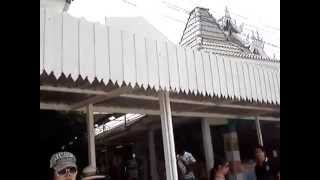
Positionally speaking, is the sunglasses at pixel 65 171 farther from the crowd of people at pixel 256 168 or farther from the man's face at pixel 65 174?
the crowd of people at pixel 256 168

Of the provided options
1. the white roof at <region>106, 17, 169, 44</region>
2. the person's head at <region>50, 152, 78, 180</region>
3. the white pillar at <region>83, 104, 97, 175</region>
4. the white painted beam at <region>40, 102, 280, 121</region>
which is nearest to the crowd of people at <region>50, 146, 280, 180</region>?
the person's head at <region>50, 152, 78, 180</region>

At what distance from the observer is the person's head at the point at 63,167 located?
11.3 ft

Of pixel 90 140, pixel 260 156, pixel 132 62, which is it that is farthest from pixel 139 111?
pixel 132 62

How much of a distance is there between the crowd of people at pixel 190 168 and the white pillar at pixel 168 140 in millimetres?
981

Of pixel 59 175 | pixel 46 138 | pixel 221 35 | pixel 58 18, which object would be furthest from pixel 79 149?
pixel 221 35

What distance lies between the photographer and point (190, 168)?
5750 mm

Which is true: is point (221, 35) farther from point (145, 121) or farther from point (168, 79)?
point (168, 79)

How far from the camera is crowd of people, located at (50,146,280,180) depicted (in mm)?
3445

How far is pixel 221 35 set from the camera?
476 inches

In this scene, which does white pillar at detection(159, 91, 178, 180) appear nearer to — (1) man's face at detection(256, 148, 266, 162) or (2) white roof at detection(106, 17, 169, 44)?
(1) man's face at detection(256, 148, 266, 162)

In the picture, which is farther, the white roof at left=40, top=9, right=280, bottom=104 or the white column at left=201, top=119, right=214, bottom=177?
the white column at left=201, top=119, right=214, bottom=177

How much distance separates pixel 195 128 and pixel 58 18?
4238 millimetres

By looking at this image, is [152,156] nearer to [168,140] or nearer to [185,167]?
[185,167]

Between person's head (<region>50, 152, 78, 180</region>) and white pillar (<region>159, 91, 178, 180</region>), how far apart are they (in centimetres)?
132
